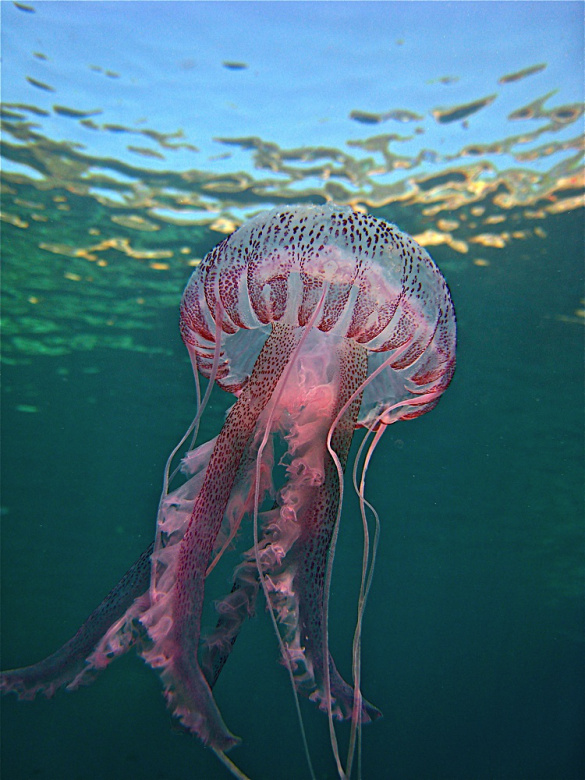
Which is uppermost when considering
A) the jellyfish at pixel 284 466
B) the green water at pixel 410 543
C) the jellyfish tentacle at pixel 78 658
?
the jellyfish at pixel 284 466

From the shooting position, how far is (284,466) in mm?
2271

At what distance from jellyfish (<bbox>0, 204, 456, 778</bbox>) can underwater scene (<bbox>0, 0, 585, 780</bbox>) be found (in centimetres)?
5

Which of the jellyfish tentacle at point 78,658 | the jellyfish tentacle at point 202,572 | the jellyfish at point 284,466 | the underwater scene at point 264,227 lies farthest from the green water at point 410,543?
the jellyfish tentacle at point 202,572

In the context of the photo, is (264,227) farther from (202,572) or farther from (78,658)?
(78,658)

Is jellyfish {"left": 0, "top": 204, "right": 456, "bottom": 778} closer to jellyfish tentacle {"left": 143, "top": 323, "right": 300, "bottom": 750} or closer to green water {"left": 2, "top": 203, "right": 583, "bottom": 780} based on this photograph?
jellyfish tentacle {"left": 143, "top": 323, "right": 300, "bottom": 750}

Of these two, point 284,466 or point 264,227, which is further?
point 284,466

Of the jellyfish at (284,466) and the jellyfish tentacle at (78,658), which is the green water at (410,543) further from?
the jellyfish at (284,466)

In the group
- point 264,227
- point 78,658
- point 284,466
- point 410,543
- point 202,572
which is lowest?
point 410,543

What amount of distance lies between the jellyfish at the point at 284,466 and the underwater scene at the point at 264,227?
0.17 ft

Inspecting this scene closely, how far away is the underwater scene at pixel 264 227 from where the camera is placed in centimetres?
485

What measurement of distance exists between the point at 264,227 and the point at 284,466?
104cm

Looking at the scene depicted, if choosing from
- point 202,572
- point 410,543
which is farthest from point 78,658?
point 410,543

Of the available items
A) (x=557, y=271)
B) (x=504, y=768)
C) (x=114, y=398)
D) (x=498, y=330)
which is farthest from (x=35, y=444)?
(x=504, y=768)

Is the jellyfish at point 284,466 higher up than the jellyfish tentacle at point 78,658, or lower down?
higher up
